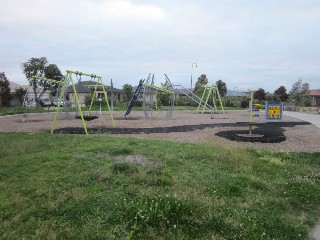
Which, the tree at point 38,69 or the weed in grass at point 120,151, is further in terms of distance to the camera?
the tree at point 38,69

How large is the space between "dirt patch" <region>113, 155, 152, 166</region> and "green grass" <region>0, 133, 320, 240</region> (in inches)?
2.3

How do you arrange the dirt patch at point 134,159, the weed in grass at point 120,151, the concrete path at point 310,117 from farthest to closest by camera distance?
the concrete path at point 310,117 → the weed in grass at point 120,151 → the dirt patch at point 134,159

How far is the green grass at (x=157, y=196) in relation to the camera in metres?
3.62

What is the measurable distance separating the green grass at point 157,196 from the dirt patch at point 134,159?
6cm

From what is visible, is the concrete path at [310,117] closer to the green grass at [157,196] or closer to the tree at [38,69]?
the green grass at [157,196]

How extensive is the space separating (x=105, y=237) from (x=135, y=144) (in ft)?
16.1

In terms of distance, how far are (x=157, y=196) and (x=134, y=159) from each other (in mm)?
2210

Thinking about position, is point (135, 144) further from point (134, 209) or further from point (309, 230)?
point (309, 230)

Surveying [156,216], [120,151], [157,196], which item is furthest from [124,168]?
[156,216]

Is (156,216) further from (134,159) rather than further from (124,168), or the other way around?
(134,159)

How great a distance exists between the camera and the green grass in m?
3.62

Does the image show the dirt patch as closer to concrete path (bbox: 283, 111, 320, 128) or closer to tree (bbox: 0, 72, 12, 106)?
concrete path (bbox: 283, 111, 320, 128)

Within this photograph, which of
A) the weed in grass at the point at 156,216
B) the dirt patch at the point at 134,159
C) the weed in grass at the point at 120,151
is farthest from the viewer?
the weed in grass at the point at 120,151

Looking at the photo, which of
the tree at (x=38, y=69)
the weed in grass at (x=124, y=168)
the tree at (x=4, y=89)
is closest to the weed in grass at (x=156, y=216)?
the weed in grass at (x=124, y=168)
